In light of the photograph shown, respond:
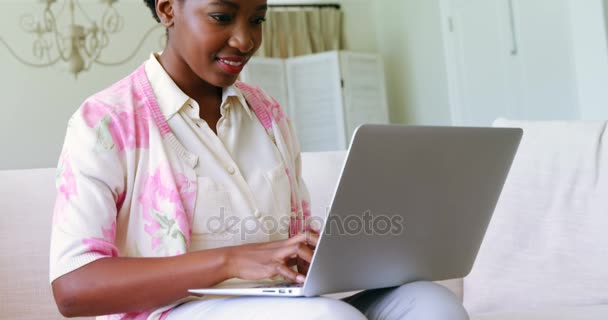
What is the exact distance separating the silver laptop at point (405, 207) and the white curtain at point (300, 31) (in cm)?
481

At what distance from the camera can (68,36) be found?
5.31m

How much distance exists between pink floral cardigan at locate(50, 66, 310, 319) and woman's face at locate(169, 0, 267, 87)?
0.09 m

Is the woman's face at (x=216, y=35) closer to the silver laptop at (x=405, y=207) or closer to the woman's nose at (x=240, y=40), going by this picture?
the woman's nose at (x=240, y=40)

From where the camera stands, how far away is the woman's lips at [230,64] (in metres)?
1.19

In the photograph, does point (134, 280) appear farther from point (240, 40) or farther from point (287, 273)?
point (240, 40)

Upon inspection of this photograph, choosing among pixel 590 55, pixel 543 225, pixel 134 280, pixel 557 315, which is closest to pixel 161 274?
pixel 134 280

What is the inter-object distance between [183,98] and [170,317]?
0.36 m

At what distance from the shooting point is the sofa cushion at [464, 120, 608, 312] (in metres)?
1.74

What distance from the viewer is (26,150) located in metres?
5.25

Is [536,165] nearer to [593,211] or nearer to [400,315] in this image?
[593,211]

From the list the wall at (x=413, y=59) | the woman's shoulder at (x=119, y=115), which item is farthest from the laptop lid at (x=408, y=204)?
the wall at (x=413, y=59)

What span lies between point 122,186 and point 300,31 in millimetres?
4963

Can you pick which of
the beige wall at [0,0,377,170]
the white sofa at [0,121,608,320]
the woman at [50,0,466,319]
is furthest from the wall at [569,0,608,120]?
the beige wall at [0,0,377,170]

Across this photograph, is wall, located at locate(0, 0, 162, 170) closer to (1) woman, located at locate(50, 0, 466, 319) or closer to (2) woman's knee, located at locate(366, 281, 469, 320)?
(1) woman, located at locate(50, 0, 466, 319)
